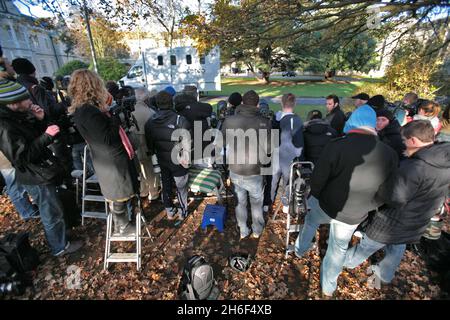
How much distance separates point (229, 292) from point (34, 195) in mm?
2962

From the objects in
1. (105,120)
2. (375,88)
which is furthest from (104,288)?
(375,88)

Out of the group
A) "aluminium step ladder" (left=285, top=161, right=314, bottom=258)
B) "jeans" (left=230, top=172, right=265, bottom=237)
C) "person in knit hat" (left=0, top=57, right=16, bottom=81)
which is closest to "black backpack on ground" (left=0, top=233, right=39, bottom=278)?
"person in knit hat" (left=0, top=57, right=16, bottom=81)

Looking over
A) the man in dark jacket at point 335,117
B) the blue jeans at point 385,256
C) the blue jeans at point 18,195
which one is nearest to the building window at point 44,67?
the blue jeans at point 18,195

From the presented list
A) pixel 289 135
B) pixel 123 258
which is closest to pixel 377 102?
pixel 289 135

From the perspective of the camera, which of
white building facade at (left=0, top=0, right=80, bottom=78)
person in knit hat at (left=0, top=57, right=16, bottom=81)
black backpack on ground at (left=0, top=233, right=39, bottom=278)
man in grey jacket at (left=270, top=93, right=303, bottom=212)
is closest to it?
black backpack on ground at (left=0, top=233, right=39, bottom=278)

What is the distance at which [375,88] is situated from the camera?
36.8ft

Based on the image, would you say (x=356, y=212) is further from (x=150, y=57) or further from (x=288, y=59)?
(x=288, y=59)

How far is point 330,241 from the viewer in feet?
8.57

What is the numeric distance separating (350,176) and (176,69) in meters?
17.7

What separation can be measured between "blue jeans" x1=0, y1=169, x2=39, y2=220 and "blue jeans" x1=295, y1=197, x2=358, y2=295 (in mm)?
4767

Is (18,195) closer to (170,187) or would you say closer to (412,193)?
(170,187)

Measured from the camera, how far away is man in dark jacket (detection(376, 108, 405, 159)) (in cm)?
376

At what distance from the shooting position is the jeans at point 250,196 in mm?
3270

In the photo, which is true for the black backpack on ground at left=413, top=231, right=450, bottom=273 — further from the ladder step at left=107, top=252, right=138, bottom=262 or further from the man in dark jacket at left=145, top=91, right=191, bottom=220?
the ladder step at left=107, top=252, right=138, bottom=262
